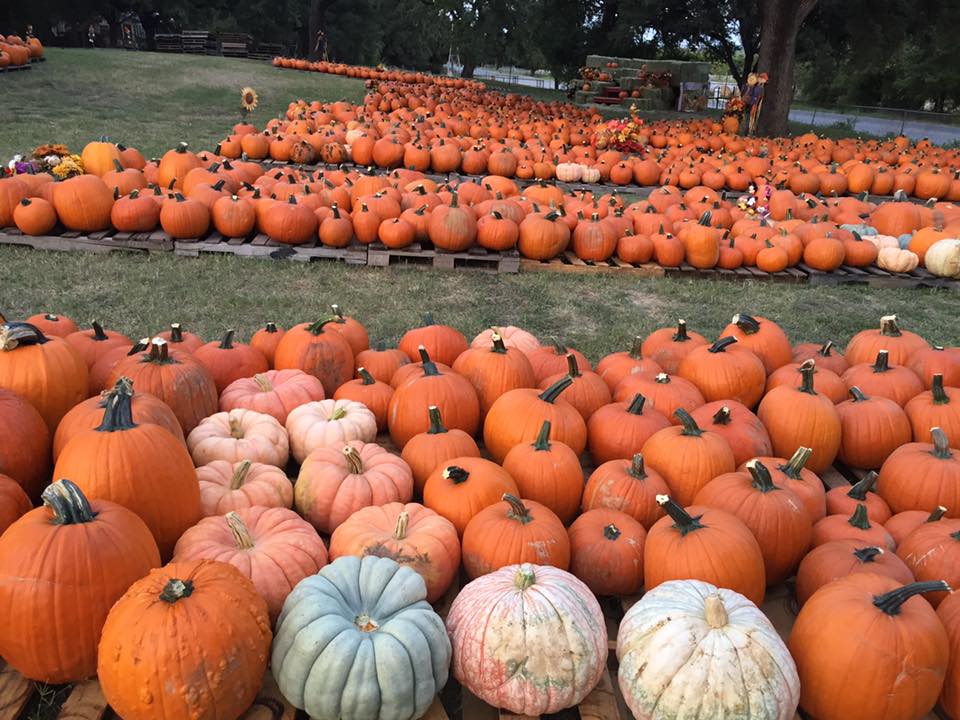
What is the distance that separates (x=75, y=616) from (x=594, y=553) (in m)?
1.65

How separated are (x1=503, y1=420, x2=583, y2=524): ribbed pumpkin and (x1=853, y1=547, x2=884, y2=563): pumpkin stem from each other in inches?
40.5

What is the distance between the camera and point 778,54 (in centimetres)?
1752

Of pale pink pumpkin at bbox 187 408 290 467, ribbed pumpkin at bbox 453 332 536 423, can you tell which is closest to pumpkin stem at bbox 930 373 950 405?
ribbed pumpkin at bbox 453 332 536 423

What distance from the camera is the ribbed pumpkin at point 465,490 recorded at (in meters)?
2.66

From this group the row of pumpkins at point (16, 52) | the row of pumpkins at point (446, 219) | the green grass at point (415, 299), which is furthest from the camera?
the row of pumpkins at point (16, 52)

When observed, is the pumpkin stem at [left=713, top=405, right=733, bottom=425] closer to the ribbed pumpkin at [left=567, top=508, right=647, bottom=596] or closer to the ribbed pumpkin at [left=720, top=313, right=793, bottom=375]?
the ribbed pumpkin at [left=567, top=508, right=647, bottom=596]

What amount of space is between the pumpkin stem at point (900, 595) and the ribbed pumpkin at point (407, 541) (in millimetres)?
1327

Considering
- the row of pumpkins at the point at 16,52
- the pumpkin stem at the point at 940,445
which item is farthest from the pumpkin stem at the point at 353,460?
the row of pumpkins at the point at 16,52

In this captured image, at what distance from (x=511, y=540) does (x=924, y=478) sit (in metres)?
1.82

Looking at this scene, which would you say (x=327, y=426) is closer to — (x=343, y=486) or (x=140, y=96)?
(x=343, y=486)

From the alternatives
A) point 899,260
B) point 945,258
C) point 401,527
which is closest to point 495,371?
point 401,527

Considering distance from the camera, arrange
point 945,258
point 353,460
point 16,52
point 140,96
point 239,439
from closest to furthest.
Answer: point 353,460 < point 239,439 < point 945,258 < point 140,96 < point 16,52

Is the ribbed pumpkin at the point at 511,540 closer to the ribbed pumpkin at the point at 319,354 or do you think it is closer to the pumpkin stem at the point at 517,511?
the pumpkin stem at the point at 517,511

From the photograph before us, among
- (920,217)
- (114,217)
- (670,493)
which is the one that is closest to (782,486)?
(670,493)
